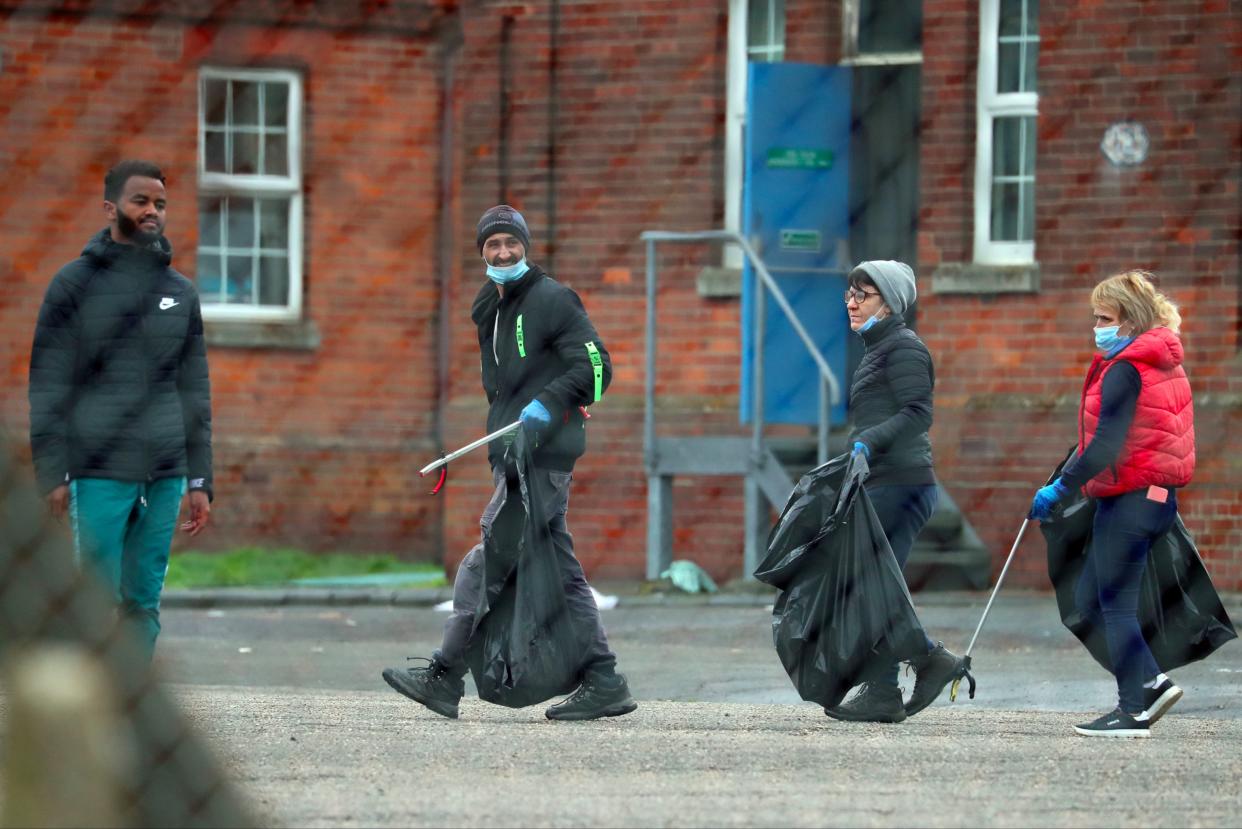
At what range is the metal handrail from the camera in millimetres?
11750

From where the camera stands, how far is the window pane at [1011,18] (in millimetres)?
12227

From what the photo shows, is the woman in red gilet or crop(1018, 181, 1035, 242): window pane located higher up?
crop(1018, 181, 1035, 242): window pane

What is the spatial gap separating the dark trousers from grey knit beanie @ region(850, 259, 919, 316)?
1.12 metres

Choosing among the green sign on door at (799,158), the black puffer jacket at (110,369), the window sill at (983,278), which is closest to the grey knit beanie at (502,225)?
the black puffer jacket at (110,369)

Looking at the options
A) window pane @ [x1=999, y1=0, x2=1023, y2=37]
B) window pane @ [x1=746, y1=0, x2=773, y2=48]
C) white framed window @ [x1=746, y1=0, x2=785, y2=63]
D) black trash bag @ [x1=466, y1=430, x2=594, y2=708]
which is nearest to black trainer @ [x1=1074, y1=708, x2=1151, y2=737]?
black trash bag @ [x1=466, y1=430, x2=594, y2=708]

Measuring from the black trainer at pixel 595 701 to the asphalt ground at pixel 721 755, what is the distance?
0.08 meters

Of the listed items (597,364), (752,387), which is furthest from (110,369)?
(752,387)

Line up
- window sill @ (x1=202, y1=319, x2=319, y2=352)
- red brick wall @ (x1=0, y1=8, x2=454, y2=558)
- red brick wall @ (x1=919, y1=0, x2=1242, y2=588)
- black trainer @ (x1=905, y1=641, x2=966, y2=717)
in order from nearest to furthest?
black trainer @ (x1=905, y1=641, x2=966, y2=717) < red brick wall @ (x1=919, y1=0, x2=1242, y2=588) < red brick wall @ (x1=0, y1=8, x2=454, y2=558) < window sill @ (x1=202, y1=319, x2=319, y2=352)

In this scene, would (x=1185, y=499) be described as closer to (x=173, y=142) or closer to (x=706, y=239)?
(x=706, y=239)

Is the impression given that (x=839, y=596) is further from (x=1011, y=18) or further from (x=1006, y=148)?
(x=1011, y=18)

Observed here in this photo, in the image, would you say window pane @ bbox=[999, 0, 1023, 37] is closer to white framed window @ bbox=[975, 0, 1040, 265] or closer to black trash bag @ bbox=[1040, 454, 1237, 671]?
white framed window @ bbox=[975, 0, 1040, 265]

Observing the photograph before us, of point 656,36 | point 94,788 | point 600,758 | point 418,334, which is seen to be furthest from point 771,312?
point 94,788

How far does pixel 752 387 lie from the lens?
12305 millimetres

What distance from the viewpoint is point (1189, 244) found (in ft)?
38.3
